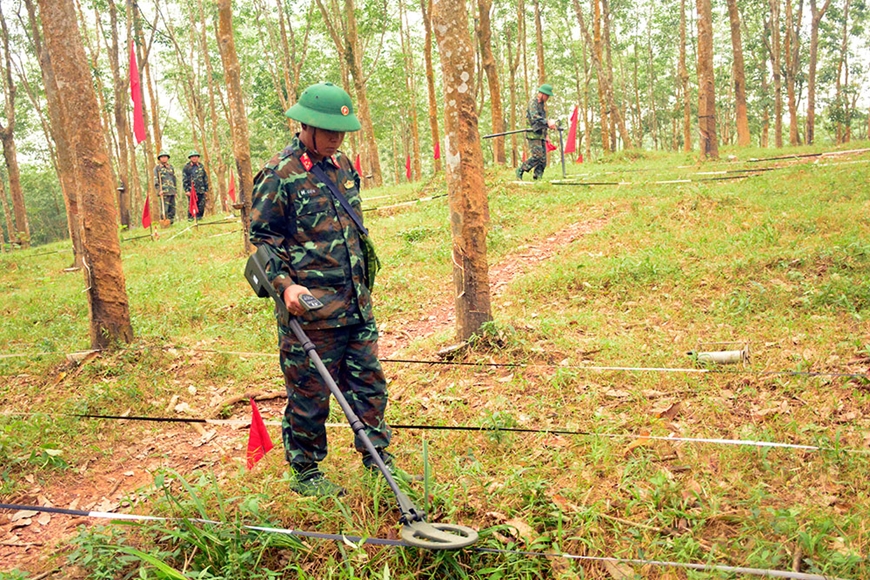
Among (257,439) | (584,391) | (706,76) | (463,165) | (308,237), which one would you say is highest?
(706,76)

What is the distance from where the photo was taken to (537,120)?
11.9m

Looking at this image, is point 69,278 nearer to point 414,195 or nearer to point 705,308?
point 414,195

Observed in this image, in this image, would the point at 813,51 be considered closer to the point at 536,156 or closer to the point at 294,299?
the point at 536,156

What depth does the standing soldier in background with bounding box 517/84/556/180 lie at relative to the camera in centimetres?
1184

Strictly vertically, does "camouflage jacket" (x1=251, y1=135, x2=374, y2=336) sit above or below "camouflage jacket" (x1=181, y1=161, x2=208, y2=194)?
Answer: below

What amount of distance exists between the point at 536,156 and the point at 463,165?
25.8ft

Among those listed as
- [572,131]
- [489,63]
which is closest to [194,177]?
[489,63]

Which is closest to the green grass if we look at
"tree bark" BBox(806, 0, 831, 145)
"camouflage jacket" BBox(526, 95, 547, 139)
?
A: "camouflage jacket" BBox(526, 95, 547, 139)

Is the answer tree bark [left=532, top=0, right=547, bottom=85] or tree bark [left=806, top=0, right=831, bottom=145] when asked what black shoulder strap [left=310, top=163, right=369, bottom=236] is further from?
tree bark [left=806, top=0, right=831, bottom=145]

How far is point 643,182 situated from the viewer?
11180 millimetres

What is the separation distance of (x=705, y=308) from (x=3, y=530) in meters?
5.55

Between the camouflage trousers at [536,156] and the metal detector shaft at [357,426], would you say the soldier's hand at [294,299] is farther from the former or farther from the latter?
the camouflage trousers at [536,156]

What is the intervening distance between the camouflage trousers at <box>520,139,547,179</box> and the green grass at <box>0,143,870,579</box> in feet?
10.0

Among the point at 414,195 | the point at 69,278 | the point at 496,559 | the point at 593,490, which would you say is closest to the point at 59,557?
the point at 496,559
